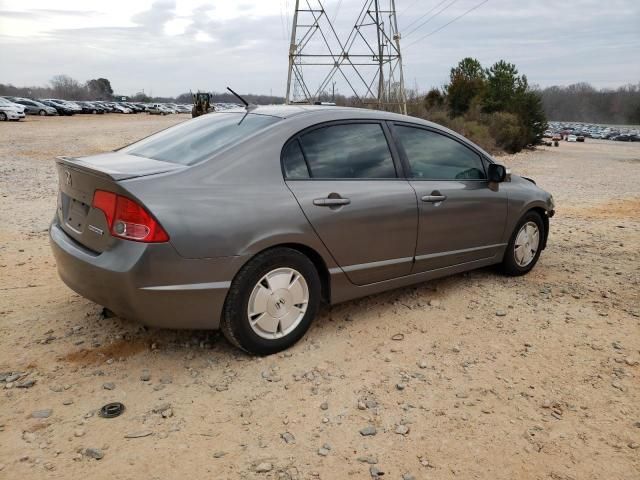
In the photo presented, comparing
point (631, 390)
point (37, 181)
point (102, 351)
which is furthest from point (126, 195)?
point (37, 181)

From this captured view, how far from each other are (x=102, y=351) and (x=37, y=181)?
8.68 m

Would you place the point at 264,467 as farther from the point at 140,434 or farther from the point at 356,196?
the point at 356,196

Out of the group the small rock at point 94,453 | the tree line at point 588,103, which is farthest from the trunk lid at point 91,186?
the tree line at point 588,103

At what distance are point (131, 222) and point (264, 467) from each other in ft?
4.90

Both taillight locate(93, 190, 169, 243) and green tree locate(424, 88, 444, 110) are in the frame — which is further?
green tree locate(424, 88, 444, 110)

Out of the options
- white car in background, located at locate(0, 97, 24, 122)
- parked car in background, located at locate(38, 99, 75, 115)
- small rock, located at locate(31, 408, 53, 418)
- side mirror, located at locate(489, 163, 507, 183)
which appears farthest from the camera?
parked car in background, located at locate(38, 99, 75, 115)

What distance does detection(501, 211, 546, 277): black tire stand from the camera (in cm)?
512

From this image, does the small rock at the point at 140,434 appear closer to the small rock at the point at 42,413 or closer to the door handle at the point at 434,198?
the small rock at the point at 42,413

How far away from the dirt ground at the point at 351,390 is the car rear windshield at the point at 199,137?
1082mm

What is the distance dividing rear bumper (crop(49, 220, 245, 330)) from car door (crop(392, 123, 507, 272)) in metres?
1.71

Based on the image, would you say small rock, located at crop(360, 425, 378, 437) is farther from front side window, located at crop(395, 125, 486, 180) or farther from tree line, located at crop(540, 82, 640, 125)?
tree line, located at crop(540, 82, 640, 125)

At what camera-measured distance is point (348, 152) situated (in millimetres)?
3904

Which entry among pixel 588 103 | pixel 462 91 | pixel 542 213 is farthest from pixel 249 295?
pixel 588 103

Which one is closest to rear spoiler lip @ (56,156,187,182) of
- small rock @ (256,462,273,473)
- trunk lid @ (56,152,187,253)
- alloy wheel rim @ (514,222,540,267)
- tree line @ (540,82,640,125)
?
trunk lid @ (56,152,187,253)
